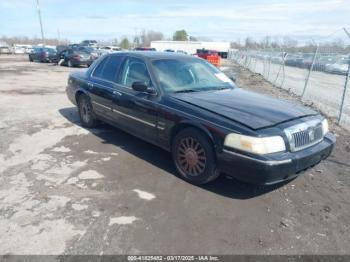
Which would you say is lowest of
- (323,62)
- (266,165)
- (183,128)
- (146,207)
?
(146,207)

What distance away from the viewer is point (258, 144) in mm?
3346

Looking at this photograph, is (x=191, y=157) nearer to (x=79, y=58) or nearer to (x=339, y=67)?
(x=339, y=67)

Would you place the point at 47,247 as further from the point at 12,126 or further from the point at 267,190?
the point at 12,126

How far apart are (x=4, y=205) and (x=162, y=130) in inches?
85.0

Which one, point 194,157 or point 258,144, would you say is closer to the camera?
point 258,144

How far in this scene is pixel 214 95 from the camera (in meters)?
4.41

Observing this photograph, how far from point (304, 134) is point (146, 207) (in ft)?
6.85

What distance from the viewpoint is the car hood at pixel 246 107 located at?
3.63 meters

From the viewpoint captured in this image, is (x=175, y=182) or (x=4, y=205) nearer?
(x=4, y=205)

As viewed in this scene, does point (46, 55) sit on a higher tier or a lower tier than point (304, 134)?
lower

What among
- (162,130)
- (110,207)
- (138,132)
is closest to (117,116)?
(138,132)

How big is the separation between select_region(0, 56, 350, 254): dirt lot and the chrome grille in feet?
2.34

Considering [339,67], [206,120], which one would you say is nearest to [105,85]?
[206,120]

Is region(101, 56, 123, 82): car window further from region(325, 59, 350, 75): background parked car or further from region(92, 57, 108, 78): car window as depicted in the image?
region(325, 59, 350, 75): background parked car
